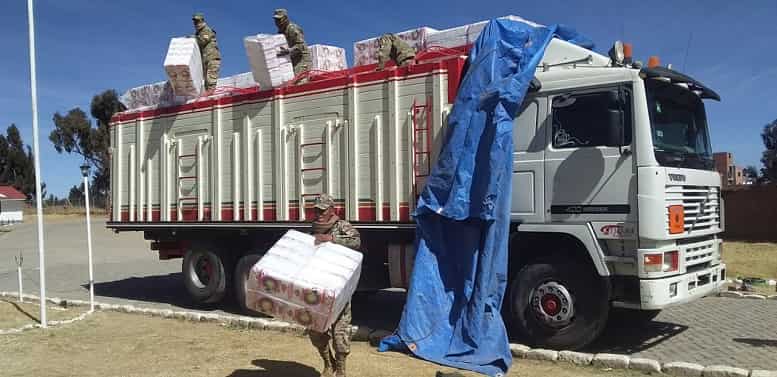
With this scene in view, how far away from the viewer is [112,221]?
1227 cm

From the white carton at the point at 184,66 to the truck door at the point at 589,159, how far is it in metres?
5.95

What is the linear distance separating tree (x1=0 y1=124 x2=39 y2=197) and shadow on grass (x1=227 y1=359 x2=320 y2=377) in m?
77.6

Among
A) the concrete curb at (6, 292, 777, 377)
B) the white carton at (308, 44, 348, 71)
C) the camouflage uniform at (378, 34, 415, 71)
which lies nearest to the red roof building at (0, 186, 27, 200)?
the concrete curb at (6, 292, 777, 377)

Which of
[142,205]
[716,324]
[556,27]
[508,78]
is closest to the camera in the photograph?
[508,78]

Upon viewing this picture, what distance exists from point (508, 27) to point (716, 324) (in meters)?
4.65

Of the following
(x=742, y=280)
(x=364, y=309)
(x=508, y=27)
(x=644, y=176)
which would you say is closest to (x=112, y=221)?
(x=364, y=309)

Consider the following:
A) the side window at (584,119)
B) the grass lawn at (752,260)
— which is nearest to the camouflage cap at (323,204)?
the side window at (584,119)

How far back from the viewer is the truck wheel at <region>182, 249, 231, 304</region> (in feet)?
34.9

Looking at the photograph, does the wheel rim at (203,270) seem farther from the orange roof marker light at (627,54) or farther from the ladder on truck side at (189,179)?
the orange roof marker light at (627,54)

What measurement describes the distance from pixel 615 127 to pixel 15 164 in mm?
82149

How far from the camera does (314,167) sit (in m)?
9.31

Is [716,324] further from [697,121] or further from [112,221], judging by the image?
[112,221]

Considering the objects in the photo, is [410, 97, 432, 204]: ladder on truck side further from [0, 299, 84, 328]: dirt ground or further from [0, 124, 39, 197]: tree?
[0, 124, 39, 197]: tree

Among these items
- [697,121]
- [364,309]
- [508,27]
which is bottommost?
[364,309]
